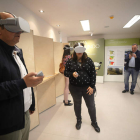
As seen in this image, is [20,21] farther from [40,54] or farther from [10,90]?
[40,54]

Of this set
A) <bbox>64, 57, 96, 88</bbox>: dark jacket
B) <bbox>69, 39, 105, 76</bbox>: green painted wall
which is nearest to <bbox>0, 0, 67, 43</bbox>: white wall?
<bbox>64, 57, 96, 88</bbox>: dark jacket

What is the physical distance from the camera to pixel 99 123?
1.87 m

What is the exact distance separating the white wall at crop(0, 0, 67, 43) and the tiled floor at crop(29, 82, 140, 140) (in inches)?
81.8

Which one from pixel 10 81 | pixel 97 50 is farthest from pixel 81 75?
pixel 97 50

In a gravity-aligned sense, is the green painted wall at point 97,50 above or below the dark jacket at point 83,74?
above

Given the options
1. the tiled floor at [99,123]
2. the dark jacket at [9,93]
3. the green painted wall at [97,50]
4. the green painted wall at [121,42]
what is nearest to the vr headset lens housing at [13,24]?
the dark jacket at [9,93]

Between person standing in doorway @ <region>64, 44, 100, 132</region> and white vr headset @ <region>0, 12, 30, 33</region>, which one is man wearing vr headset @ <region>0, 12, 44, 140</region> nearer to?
white vr headset @ <region>0, 12, 30, 33</region>

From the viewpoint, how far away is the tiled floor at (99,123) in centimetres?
157

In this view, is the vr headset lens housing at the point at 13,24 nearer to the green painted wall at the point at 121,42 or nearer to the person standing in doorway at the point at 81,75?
the person standing in doorway at the point at 81,75

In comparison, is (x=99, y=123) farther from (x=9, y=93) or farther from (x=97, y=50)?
(x=97, y=50)

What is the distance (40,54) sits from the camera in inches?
80.7

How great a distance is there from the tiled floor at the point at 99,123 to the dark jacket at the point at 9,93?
1106 millimetres

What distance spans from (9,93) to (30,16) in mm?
2216

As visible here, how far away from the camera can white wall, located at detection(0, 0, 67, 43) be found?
1678mm
